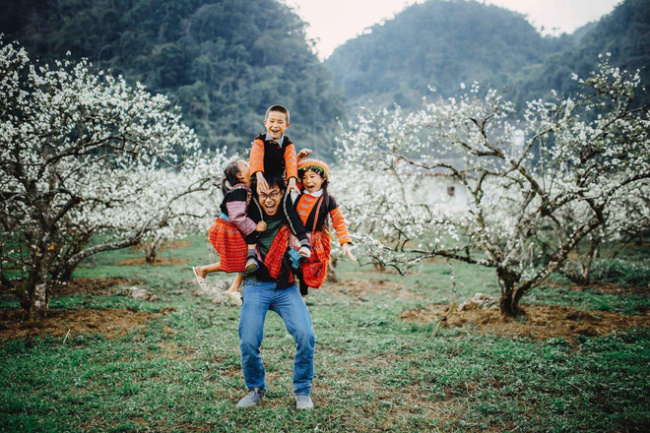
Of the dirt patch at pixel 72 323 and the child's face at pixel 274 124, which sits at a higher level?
the child's face at pixel 274 124

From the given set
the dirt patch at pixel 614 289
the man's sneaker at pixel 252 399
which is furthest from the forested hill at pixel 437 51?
the man's sneaker at pixel 252 399

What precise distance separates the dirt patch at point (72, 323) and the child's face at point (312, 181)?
188 inches

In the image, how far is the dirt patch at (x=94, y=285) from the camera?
10241 mm

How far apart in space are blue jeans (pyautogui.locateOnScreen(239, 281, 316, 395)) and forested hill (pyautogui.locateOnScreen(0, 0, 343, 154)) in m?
37.1

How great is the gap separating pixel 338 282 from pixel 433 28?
84.8 meters

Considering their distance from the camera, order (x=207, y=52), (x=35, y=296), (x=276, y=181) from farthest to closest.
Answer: (x=207, y=52) → (x=35, y=296) → (x=276, y=181)

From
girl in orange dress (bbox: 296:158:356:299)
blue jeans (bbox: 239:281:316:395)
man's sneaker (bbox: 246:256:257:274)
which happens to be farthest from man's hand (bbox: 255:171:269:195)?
blue jeans (bbox: 239:281:316:395)

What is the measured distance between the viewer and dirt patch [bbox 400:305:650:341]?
21.7 ft

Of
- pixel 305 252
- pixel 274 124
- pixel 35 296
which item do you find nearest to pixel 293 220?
pixel 305 252

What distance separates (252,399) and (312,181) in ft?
7.92

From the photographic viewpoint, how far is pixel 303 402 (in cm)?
403

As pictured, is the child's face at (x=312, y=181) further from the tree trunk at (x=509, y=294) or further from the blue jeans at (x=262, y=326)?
the tree trunk at (x=509, y=294)

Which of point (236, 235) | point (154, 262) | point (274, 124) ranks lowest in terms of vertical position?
point (154, 262)

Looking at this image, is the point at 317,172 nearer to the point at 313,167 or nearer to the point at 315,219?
the point at 313,167
